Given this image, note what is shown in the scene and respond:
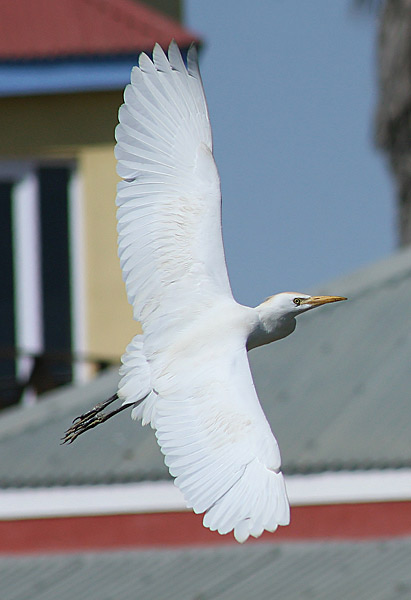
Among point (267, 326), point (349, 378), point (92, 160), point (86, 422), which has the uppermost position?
point (92, 160)

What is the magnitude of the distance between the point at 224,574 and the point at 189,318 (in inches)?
204

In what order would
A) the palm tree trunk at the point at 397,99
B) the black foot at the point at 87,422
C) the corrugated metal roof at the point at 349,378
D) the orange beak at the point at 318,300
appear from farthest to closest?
the palm tree trunk at the point at 397,99, the corrugated metal roof at the point at 349,378, the black foot at the point at 87,422, the orange beak at the point at 318,300

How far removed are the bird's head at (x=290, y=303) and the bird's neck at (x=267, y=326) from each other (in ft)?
0.05

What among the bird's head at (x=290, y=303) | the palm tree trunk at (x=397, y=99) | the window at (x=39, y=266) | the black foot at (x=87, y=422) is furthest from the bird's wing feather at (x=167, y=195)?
the palm tree trunk at (x=397, y=99)

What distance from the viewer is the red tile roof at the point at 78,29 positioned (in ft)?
47.8

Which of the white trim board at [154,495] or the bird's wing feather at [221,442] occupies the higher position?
the bird's wing feather at [221,442]

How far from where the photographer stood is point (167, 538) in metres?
13.1

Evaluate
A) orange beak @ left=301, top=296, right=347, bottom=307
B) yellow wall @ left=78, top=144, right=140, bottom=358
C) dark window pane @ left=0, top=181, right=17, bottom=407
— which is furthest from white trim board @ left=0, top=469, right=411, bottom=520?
orange beak @ left=301, top=296, right=347, bottom=307

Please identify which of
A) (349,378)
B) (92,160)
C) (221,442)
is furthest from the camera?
(92,160)

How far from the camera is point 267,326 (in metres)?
7.91

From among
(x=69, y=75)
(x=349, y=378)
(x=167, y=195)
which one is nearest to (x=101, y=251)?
(x=69, y=75)

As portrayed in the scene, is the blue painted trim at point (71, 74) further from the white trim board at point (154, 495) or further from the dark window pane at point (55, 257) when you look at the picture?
the white trim board at point (154, 495)

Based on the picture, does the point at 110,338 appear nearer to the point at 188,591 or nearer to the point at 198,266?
the point at 188,591

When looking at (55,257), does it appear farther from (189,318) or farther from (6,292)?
(189,318)
